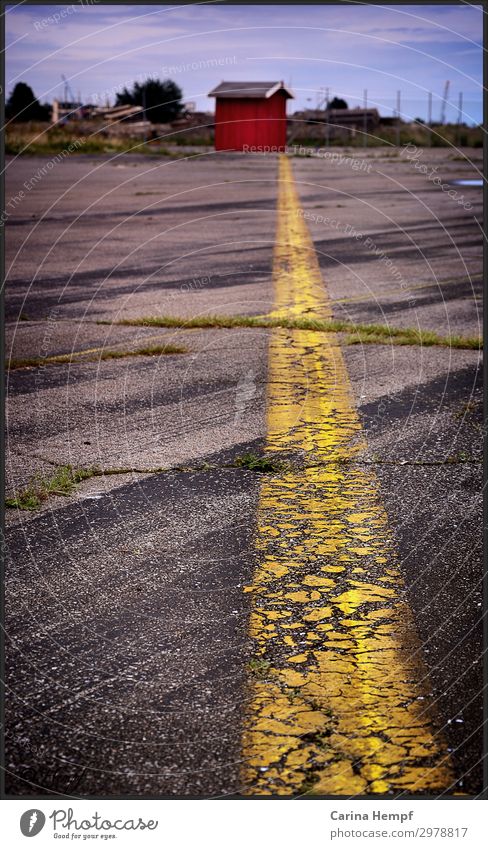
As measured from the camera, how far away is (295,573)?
10.9ft

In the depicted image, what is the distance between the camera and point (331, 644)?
2.87 meters

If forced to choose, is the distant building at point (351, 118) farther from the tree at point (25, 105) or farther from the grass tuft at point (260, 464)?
the grass tuft at point (260, 464)

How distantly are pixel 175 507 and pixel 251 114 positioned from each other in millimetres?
23959

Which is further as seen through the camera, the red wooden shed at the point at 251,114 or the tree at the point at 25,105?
the tree at the point at 25,105

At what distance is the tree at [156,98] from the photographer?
113 ft

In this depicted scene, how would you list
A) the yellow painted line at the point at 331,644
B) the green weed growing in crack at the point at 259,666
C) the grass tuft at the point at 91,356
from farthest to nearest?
the grass tuft at the point at 91,356 → the green weed growing in crack at the point at 259,666 → the yellow painted line at the point at 331,644

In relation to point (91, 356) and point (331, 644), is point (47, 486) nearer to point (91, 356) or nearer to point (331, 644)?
point (331, 644)

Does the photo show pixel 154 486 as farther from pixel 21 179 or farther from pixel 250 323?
pixel 21 179

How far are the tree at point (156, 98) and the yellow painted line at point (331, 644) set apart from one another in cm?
2818

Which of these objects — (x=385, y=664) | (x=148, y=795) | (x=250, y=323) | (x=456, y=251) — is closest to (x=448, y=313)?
(x=250, y=323)

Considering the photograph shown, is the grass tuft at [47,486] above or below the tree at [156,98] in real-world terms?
below

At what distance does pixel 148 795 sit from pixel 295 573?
1.19 metres


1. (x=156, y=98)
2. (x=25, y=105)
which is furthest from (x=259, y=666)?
(x=25, y=105)

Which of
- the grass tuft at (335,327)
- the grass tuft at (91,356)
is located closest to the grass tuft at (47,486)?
the grass tuft at (91,356)
